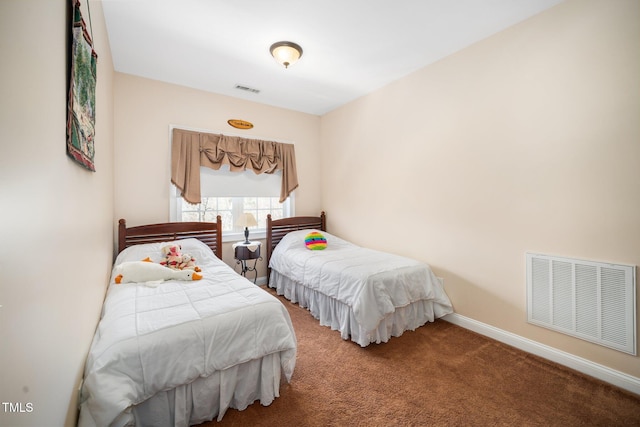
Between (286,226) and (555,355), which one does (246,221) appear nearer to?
(286,226)

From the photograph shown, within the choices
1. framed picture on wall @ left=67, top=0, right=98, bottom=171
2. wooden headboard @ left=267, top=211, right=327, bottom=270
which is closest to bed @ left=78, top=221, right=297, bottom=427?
framed picture on wall @ left=67, top=0, right=98, bottom=171

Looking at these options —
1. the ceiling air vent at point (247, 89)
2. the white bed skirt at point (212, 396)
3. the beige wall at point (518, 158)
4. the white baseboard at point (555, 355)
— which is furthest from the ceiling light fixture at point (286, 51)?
the white baseboard at point (555, 355)

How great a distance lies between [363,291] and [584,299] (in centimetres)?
159

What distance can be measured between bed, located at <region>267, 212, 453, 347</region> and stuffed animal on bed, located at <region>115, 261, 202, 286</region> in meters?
1.23

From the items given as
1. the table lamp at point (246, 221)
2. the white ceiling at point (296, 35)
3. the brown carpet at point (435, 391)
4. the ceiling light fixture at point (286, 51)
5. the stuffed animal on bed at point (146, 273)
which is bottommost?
the brown carpet at point (435, 391)

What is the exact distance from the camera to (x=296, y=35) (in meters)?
2.39

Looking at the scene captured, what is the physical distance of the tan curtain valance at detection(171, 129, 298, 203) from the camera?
330 cm

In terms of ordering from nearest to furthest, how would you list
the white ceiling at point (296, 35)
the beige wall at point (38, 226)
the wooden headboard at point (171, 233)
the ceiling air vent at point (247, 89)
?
the beige wall at point (38, 226) → the white ceiling at point (296, 35) → the wooden headboard at point (171, 233) → the ceiling air vent at point (247, 89)

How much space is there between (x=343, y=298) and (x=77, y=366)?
1.84 meters

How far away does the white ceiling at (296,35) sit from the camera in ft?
6.77

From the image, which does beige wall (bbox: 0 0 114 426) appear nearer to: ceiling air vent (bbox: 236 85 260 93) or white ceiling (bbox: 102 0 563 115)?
white ceiling (bbox: 102 0 563 115)

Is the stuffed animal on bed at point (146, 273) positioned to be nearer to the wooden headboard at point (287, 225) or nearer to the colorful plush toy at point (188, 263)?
the colorful plush toy at point (188, 263)

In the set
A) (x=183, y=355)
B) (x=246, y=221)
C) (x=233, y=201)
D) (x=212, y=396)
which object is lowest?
(x=212, y=396)

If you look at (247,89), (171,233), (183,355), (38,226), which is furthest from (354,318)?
(247,89)
